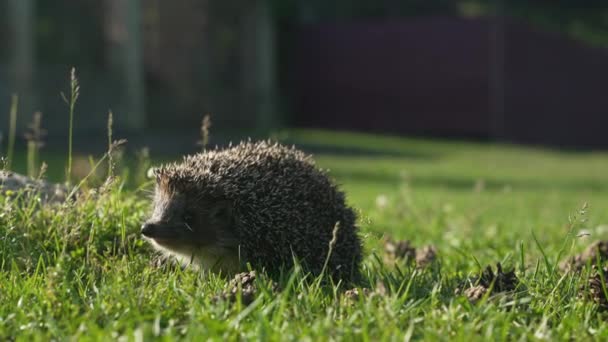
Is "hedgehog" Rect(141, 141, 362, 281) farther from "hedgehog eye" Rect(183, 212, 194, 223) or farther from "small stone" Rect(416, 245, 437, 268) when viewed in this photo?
"small stone" Rect(416, 245, 437, 268)

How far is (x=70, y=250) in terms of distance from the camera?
166 inches

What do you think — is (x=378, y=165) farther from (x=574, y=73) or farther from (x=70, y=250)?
(x=574, y=73)

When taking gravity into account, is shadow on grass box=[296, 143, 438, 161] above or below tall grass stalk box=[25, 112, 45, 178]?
below

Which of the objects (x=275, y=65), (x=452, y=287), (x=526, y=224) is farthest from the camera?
(x=275, y=65)

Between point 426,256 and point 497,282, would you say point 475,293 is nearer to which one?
point 497,282

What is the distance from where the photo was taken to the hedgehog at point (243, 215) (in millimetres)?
4125

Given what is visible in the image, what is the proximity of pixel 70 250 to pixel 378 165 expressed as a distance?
42.0 feet

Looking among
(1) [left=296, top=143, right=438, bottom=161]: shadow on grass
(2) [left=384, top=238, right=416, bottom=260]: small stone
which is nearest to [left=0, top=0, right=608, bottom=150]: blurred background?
(1) [left=296, top=143, right=438, bottom=161]: shadow on grass

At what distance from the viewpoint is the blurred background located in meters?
20.9

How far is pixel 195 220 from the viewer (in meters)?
4.20

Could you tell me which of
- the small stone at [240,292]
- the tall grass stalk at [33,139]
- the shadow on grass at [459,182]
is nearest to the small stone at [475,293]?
the small stone at [240,292]

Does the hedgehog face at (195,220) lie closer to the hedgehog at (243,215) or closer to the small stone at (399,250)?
the hedgehog at (243,215)

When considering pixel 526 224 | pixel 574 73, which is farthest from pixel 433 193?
pixel 574 73

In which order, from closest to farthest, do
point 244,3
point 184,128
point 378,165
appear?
point 378,165 → point 184,128 → point 244,3
